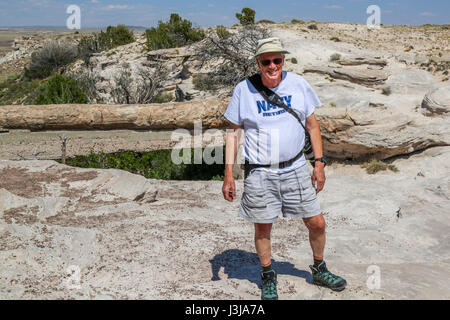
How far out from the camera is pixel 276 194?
9.35 ft

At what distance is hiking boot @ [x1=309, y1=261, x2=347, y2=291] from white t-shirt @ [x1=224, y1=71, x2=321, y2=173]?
2.69ft

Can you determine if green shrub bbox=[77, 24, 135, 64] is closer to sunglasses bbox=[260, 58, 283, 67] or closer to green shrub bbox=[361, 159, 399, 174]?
green shrub bbox=[361, 159, 399, 174]

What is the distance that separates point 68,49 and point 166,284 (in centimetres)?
3315

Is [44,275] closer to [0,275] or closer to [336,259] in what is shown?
[0,275]

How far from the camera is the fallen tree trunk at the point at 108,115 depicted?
7.08m

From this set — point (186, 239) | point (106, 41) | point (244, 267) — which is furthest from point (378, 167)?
point (106, 41)

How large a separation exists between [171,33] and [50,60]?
33.9ft

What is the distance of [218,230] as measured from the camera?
15.3 feet

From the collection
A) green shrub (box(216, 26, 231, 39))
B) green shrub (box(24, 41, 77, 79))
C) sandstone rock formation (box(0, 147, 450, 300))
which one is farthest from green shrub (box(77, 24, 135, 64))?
sandstone rock formation (box(0, 147, 450, 300))

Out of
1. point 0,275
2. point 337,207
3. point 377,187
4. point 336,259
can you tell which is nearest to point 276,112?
point 336,259

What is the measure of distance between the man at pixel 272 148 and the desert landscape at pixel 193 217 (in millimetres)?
625

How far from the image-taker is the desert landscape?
3.19m

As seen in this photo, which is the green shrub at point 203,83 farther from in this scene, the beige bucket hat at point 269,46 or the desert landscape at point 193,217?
the beige bucket hat at point 269,46

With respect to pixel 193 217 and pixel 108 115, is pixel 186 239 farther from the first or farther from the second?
pixel 108 115
